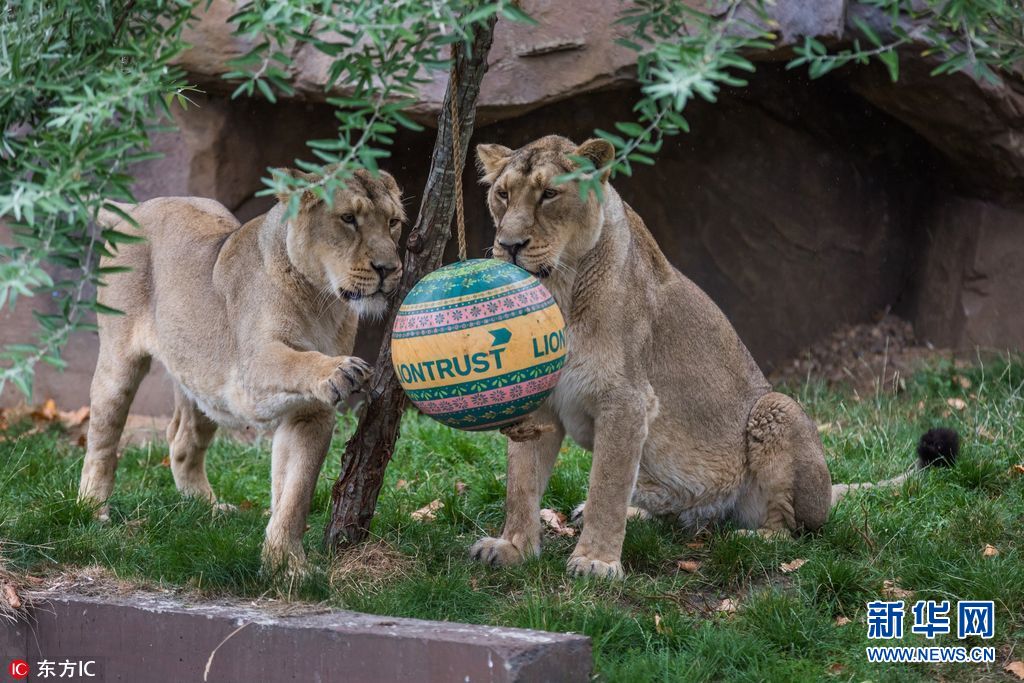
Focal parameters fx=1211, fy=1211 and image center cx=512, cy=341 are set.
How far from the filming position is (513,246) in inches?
207

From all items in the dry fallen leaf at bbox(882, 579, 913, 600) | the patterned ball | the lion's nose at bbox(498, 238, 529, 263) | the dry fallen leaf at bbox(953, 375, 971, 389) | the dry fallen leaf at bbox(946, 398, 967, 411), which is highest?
the lion's nose at bbox(498, 238, 529, 263)

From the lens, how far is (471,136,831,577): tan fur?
5445 millimetres

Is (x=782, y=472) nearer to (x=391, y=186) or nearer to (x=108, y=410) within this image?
(x=391, y=186)

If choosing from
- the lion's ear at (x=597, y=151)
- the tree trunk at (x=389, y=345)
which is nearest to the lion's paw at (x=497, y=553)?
the tree trunk at (x=389, y=345)

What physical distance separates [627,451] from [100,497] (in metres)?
2.87

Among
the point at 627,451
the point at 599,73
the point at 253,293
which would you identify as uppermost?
the point at 599,73

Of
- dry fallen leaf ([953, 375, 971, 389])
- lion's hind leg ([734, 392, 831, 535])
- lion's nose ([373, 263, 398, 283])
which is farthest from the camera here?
dry fallen leaf ([953, 375, 971, 389])

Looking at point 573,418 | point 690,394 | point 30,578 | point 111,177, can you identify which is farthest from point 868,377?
point 111,177

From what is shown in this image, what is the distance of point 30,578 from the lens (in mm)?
5086

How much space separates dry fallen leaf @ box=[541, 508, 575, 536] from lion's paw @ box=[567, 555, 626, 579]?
3.03ft

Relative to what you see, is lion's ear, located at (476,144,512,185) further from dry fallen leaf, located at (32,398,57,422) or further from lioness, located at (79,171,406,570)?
dry fallen leaf, located at (32,398,57,422)

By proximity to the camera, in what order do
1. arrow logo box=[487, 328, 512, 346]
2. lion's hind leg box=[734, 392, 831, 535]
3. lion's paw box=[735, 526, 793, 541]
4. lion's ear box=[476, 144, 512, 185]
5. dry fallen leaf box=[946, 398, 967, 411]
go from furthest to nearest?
dry fallen leaf box=[946, 398, 967, 411]
lion's hind leg box=[734, 392, 831, 535]
lion's paw box=[735, 526, 793, 541]
lion's ear box=[476, 144, 512, 185]
arrow logo box=[487, 328, 512, 346]

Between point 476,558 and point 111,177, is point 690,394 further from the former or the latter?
point 111,177

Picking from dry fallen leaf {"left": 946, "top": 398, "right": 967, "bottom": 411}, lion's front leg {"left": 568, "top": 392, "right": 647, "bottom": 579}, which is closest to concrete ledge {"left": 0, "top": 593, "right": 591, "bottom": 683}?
lion's front leg {"left": 568, "top": 392, "right": 647, "bottom": 579}
